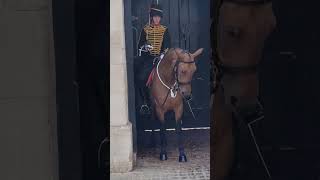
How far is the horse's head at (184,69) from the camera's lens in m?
4.71

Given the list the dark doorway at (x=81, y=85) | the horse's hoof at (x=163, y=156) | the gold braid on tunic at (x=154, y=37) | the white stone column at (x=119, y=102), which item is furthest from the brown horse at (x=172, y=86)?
the dark doorway at (x=81, y=85)

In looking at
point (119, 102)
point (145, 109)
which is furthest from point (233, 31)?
point (145, 109)

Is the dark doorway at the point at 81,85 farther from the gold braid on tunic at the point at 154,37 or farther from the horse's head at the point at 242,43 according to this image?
the gold braid on tunic at the point at 154,37

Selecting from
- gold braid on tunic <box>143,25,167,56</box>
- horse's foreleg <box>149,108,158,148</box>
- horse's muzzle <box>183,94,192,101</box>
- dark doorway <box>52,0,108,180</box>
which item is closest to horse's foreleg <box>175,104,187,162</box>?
horse's muzzle <box>183,94,192,101</box>

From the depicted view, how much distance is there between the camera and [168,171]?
14.2 feet

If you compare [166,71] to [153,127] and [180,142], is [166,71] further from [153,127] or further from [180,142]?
[180,142]

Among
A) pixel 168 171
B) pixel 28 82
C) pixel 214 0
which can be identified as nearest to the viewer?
pixel 214 0

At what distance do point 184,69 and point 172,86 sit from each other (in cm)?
27

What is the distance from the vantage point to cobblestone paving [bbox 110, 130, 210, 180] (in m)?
4.21

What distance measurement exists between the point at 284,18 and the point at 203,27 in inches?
162

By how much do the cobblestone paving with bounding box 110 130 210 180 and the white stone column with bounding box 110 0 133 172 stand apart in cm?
15

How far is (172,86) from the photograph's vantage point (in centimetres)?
466

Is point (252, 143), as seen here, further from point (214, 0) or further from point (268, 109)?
point (214, 0)

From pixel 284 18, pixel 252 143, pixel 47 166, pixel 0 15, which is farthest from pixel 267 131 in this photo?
pixel 0 15
